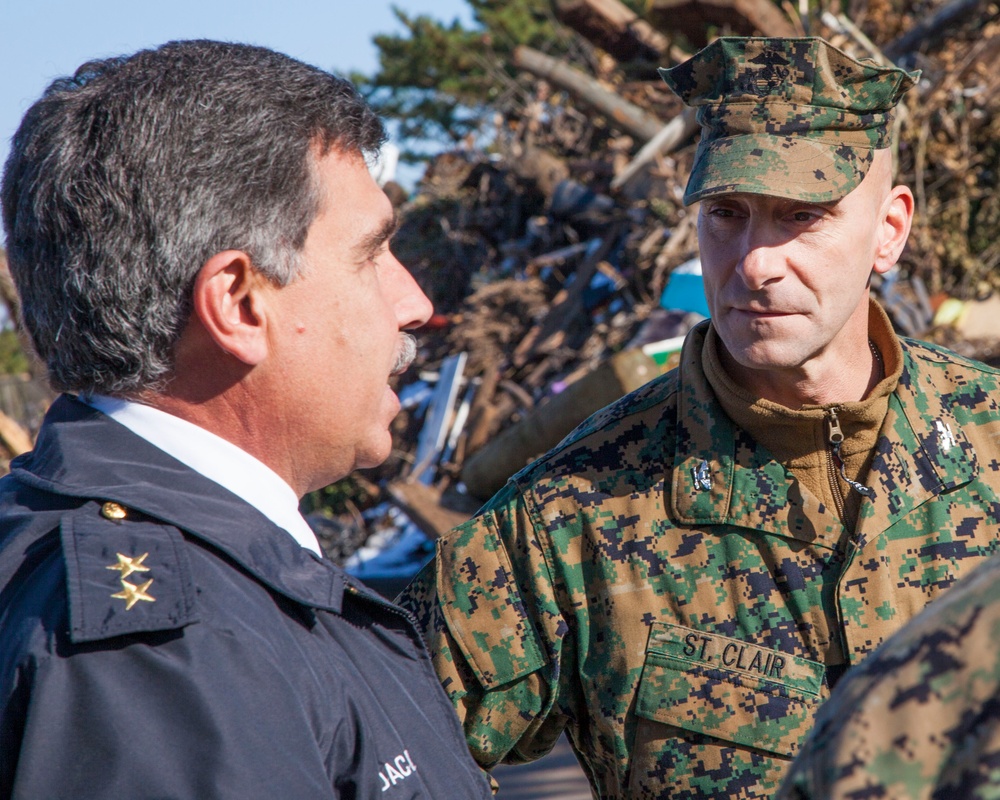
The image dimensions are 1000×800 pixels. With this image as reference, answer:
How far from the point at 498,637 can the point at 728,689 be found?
507 millimetres

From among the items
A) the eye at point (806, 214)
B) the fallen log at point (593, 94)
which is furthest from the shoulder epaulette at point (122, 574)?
the fallen log at point (593, 94)

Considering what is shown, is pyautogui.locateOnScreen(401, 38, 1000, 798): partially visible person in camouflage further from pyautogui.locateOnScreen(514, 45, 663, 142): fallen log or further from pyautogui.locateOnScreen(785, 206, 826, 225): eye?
pyautogui.locateOnScreen(514, 45, 663, 142): fallen log

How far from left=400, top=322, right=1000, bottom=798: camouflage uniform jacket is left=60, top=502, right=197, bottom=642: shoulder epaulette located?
1107 millimetres

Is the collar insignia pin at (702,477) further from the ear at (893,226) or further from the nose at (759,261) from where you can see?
the ear at (893,226)

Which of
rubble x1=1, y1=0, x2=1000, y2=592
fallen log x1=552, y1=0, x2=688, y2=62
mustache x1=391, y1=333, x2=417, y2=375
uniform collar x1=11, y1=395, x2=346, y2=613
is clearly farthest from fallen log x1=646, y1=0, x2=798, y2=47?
uniform collar x1=11, y1=395, x2=346, y2=613

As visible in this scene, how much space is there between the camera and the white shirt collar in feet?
5.13

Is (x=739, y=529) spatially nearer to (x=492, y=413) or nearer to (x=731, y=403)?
(x=731, y=403)

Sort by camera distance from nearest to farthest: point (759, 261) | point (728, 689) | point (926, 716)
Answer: point (926, 716) → point (728, 689) → point (759, 261)

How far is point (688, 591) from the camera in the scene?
7.82ft

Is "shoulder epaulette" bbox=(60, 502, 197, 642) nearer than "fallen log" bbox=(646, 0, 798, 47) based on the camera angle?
Yes

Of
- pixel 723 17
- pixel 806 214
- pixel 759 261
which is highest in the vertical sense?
pixel 723 17

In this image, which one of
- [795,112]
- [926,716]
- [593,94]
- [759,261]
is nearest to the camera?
[926,716]

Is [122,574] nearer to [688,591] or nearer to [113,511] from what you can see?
[113,511]

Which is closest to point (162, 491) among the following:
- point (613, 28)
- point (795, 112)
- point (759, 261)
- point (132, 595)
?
point (132, 595)
